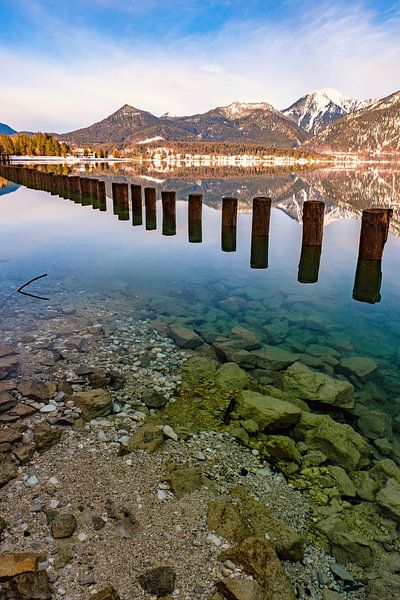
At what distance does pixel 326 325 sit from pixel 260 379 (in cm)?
292

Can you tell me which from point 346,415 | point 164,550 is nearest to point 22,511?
point 164,550

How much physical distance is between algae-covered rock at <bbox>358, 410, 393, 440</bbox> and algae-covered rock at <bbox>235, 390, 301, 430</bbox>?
100 cm

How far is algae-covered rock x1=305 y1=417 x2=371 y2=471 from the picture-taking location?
4.27 metres

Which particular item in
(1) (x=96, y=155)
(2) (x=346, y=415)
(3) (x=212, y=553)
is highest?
(1) (x=96, y=155)

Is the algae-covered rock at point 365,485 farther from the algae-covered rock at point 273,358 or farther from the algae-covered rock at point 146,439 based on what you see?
the algae-covered rock at point 273,358

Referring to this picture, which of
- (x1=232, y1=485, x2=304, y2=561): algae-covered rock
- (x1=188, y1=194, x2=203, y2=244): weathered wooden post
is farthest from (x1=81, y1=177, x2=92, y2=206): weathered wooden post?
(x1=232, y1=485, x2=304, y2=561): algae-covered rock

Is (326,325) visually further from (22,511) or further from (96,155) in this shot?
(96,155)

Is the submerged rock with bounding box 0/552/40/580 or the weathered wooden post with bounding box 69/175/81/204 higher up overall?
the weathered wooden post with bounding box 69/175/81/204

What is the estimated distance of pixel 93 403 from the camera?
4.73 meters

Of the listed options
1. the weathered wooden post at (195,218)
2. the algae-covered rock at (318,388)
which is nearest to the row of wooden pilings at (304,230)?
the weathered wooden post at (195,218)

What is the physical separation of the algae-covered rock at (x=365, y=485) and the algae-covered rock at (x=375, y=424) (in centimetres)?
88

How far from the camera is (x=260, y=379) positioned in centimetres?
603

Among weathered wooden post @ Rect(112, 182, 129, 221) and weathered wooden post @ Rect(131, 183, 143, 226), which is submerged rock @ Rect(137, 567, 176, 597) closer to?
weathered wooden post @ Rect(131, 183, 143, 226)

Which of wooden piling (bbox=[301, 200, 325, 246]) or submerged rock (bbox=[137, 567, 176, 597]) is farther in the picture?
wooden piling (bbox=[301, 200, 325, 246])
